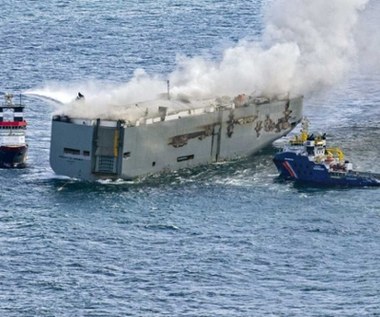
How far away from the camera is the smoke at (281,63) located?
7303 inches

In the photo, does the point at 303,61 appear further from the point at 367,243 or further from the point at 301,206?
the point at 367,243

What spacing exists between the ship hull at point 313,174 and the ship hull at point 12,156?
23.1 metres

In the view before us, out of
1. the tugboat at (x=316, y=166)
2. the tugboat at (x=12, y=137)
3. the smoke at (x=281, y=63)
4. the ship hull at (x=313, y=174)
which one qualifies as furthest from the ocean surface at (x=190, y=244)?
the smoke at (x=281, y=63)

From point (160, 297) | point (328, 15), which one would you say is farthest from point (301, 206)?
point (328, 15)

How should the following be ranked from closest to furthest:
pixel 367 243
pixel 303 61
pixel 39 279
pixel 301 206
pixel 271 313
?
1. pixel 271 313
2. pixel 39 279
3. pixel 367 243
4. pixel 301 206
5. pixel 303 61

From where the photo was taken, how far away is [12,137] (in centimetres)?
17175

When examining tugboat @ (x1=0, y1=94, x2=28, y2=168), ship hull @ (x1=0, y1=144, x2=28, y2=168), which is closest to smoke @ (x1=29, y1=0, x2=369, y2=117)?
tugboat @ (x1=0, y1=94, x2=28, y2=168)

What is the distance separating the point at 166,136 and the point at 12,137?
1427cm

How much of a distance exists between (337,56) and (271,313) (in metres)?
71.0

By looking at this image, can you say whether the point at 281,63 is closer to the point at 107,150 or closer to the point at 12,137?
the point at 107,150

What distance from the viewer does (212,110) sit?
176 m

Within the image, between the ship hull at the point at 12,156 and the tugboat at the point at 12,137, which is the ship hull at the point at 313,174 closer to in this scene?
the ship hull at the point at 12,156

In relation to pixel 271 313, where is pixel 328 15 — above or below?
above

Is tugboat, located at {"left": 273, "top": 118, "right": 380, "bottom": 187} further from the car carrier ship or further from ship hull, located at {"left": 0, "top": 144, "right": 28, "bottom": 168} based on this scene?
ship hull, located at {"left": 0, "top": 144, "right": 28, "bottom": 168}
